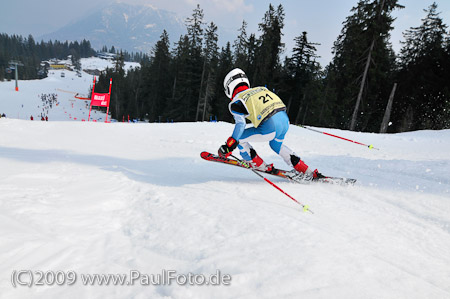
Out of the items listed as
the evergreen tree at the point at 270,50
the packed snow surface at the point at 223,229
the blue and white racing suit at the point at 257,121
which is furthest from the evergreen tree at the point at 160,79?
the blue and white racing suit at the point at 257,121

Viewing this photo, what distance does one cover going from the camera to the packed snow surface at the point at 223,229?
184 cm

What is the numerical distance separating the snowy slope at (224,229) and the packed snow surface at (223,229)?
13mm

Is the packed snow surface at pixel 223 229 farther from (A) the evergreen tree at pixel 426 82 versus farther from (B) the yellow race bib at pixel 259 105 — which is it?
(A) the evergreen tree at pixel 426 82

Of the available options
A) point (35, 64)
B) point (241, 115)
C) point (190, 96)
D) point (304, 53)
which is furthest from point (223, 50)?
point (35, 64)

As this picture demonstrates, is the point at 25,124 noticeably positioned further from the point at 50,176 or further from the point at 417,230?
the point at 417,230

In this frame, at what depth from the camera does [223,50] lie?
46688mm

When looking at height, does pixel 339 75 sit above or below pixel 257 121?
above

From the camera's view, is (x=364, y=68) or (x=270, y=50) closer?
(x=364, y=68)

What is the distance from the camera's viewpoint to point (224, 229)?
2668 mm

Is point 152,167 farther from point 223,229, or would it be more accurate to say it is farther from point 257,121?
point 223,229

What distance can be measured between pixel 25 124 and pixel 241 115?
9998 mm

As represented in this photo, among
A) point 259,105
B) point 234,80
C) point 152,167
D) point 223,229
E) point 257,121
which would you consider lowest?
point 152,167

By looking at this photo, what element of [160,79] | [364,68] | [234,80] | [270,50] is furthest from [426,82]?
[160,79]

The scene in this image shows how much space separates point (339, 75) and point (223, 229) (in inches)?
1291
